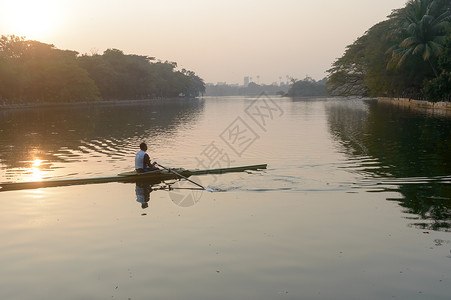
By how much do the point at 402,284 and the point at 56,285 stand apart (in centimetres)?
604

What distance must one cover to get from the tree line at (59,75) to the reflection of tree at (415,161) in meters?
66.8

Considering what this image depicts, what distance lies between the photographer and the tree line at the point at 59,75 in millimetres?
79562

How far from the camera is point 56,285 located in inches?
297

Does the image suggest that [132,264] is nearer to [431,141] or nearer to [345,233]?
[345,233]

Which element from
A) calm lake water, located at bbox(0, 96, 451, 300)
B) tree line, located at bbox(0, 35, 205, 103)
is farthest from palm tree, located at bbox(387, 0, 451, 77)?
tree line, located at bbox(0, 35, 205, 103)

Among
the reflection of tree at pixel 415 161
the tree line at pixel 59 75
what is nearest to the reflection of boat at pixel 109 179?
the reflection of tree at pixel 415 161

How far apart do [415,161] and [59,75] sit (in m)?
84.6

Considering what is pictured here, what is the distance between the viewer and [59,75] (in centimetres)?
9012

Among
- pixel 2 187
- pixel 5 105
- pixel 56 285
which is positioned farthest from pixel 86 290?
pixel 5 105

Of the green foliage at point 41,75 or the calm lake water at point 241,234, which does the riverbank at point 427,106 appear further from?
the green foliage at point 41,75

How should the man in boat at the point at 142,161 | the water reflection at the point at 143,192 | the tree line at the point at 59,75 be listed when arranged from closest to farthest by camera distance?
the water reflection at the point at 143,192
the man in boat at the point at 142,161
the tree line at the point at 59,75

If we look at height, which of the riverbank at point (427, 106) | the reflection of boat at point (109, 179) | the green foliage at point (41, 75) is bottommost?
the reflection of boat at point (109, 179)

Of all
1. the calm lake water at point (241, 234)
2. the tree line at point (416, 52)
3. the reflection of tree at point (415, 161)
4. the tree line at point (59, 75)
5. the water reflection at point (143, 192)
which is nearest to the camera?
the calm lake water at point (241, 234)

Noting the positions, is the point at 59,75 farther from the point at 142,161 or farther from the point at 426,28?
the point at 142,161
